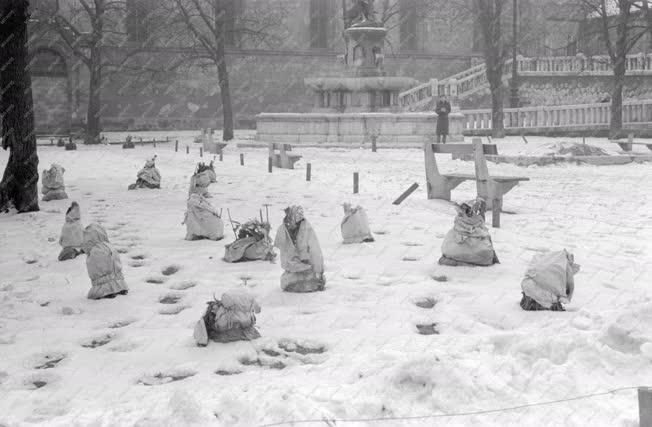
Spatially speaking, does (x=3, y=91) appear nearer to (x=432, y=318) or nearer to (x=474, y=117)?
(x=432, y=318)

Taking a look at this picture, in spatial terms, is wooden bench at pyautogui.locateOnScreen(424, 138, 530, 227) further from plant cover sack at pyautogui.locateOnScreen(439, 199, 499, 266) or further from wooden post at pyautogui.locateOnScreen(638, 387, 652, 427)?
wooden post at pyautogui.locateOnScreen(638, 387, 652, 427)

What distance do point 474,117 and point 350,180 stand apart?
17.1 metres

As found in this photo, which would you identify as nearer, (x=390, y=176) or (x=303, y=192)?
(x=303, y=192)

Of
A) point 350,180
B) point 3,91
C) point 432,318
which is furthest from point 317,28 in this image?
point 432,318

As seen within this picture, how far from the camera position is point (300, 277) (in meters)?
6.94

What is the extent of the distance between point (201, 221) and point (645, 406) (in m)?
6.62

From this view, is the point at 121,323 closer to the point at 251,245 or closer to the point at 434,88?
the point at 251,245

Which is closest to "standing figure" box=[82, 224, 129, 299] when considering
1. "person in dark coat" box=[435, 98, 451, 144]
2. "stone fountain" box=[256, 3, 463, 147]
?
"stone fountain" box=[256, 3, 463, 147]

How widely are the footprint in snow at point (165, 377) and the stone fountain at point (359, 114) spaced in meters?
18.5

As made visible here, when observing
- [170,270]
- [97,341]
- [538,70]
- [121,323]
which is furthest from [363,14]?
[97,341]

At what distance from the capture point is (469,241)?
7.68 m

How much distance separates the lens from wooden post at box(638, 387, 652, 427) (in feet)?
11.3

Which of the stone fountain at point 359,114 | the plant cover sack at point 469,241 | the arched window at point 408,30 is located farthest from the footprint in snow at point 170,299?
the arched window at point 408,30

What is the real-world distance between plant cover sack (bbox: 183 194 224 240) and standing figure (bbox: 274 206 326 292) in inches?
104
